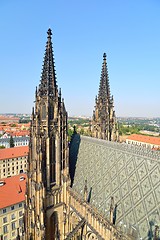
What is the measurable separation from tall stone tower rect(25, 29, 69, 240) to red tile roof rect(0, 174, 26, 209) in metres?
16.3

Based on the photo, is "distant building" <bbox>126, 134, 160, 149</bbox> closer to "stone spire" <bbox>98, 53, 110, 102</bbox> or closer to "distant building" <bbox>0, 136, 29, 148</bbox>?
"distant building" <bbox>0, 136, 29, 148</bbox>

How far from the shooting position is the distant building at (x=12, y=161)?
2627 inches

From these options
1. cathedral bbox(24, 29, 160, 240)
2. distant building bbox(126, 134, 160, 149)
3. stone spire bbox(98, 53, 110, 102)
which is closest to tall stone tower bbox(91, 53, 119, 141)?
stone spire bbox(98, 53, 110, 102)

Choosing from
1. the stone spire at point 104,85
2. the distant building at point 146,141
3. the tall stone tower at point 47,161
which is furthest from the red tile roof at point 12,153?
the distant building at point 146,141

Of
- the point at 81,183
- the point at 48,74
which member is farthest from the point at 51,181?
the point at 48,74

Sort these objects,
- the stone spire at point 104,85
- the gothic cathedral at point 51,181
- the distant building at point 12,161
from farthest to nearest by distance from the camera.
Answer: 1. the distant building at point 12,161
2. the stone spire at point 104,85
3. the gothic cathedral at point 51,181

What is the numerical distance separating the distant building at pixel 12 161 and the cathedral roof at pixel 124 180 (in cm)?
5161

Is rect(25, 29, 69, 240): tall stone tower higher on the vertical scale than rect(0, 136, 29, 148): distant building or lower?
higher

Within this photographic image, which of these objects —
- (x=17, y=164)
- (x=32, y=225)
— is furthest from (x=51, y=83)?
(x=17, y=164)

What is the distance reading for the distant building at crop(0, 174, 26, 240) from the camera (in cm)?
3378

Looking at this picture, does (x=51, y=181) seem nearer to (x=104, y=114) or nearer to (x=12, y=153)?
(x=104, y=114)

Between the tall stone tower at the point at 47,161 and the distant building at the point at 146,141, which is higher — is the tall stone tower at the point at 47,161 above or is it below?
above

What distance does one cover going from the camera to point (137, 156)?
58.6 ft

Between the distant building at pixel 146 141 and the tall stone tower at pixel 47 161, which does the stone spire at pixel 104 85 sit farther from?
the distant building at pixel 146 141
